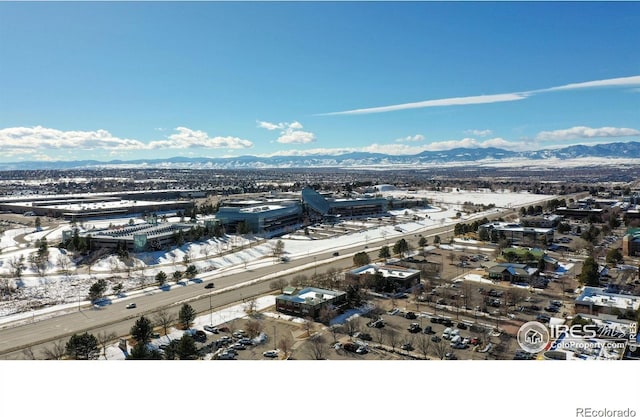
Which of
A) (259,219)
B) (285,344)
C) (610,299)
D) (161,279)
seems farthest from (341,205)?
(285,344)

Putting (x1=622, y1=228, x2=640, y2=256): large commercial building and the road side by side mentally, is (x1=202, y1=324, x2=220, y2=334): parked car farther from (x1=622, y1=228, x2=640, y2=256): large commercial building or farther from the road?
(x1=622, y1=228, x2=640, y2=256): large commercial building

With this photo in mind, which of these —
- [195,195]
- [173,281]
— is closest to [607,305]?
[173,281]

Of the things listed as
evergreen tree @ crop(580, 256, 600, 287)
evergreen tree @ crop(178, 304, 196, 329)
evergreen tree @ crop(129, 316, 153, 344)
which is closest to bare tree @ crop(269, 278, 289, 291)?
evergreen tree @ crop(178, 304, 196, 329)

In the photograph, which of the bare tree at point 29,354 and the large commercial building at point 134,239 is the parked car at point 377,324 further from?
the large commercial building at point 134,239

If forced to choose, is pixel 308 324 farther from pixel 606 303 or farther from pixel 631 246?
pixel 631 246

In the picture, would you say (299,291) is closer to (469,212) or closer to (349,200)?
(349,200)

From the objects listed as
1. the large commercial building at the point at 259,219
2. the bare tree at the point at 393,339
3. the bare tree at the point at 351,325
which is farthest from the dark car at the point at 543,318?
the large commercial building at the point at 259,219
